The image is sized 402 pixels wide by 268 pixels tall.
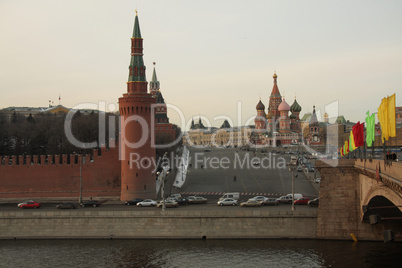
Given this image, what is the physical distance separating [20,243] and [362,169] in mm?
23734

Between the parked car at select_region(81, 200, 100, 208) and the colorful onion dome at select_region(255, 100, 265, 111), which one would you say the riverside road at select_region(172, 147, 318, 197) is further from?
the colorful onion dome at select_region(255, 100, 265, 111)

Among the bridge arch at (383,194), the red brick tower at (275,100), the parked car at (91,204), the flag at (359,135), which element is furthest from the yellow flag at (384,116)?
the red brick tower at (275,100)

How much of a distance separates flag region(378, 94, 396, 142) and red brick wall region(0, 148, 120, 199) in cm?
2938

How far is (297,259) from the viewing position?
31125 millimetres

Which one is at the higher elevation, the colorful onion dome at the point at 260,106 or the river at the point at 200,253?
the colorful onion dome at the point at 260,106

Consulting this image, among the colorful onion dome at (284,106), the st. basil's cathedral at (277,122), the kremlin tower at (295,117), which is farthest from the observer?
the kremlin tower at (295,117)

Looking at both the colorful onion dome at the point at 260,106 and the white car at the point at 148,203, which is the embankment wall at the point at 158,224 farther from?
the colorful onion dome at the point at 260,106

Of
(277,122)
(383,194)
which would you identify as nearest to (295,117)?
(277,122)

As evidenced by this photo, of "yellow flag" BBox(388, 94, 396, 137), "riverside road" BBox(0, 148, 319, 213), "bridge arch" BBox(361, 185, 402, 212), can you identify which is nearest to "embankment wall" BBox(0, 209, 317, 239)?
"riverside road" BBox(0, 148, 319, 213)

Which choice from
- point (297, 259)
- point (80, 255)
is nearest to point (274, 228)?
point (297, 259)

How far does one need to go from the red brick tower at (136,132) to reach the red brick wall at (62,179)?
4.54ft

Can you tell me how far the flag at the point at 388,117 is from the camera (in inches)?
913

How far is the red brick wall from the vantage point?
48625 mm

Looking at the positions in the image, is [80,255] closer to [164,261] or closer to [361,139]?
[164,261]
